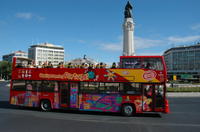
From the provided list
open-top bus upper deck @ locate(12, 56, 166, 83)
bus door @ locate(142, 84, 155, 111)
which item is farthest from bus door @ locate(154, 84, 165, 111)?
open-top bus upper deck @ locate(12, 56, 166, 83)

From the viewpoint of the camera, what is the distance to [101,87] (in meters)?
12.7

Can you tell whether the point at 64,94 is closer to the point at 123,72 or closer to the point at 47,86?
the point at 47,86

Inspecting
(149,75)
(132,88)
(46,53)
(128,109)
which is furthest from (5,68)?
(149,75)

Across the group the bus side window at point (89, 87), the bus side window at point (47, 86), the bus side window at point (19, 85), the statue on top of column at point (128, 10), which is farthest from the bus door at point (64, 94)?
the statue on top of column at point (128, 10)

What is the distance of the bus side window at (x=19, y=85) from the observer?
14078mm

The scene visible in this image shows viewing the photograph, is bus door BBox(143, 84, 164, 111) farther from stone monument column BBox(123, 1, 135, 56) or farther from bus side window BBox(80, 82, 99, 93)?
stone monument column BBox(123, 1, 135, 56)

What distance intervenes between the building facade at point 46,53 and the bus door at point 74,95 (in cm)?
12911

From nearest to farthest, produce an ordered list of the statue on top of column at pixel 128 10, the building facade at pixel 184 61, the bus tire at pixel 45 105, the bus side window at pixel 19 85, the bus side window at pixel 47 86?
the bus side window at pixel 47 86, the bus tire at pixel 45 105, the bus side window at pixel 19 85, the statue on top of column at pixel 128 10, the building facade at pixel 184 61


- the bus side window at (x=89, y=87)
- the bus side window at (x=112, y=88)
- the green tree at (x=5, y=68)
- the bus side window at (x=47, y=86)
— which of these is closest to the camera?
the bus side window at (x=112, y=88)

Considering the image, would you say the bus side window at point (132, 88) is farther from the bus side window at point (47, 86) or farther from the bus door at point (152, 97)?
the bus side window at point (47, 86)

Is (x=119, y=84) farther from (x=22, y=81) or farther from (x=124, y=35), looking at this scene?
(x=124, y=35)

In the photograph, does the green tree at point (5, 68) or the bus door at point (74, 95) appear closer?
the bus door at point (74, 95)

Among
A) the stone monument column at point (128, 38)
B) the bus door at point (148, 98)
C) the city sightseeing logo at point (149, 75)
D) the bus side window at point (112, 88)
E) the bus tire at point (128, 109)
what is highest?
the stone monument column at point (128, 38)

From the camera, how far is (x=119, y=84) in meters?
12.4
